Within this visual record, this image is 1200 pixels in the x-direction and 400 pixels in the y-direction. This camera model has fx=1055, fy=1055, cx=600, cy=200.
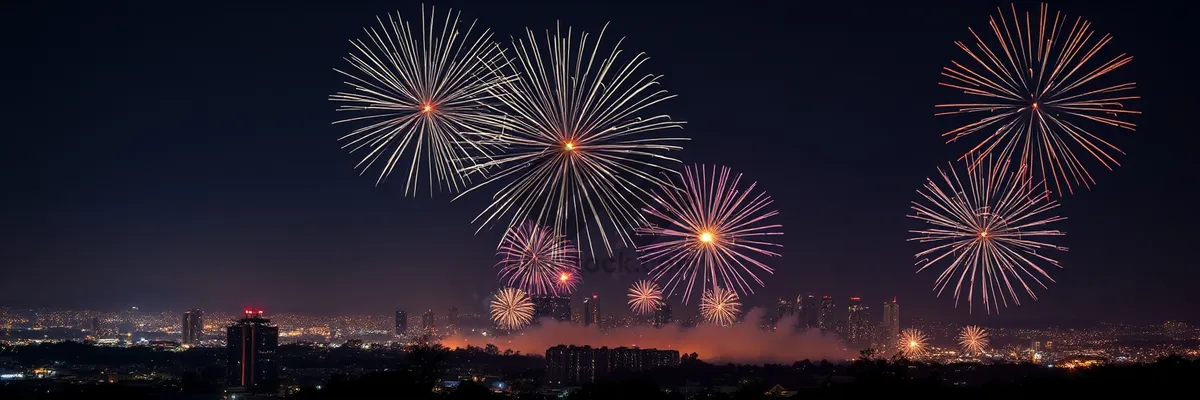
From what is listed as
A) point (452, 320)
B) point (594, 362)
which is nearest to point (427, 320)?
point (452, 320)

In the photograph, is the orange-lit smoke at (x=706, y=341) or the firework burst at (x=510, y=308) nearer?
the firework burst at (x=510, y=308)

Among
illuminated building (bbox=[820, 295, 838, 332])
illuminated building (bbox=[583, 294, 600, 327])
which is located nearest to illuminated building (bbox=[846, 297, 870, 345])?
illuminated building (bbox=[820, 295, 838, 332])

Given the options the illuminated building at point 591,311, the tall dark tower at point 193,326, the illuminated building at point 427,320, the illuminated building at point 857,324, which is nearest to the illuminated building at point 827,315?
the illuminated building at point 857,324

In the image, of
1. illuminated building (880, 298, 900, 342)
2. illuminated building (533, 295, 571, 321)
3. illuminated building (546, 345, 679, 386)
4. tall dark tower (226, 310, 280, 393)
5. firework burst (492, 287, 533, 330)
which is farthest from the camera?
→ illuminated building (880, 298, 900, 342)

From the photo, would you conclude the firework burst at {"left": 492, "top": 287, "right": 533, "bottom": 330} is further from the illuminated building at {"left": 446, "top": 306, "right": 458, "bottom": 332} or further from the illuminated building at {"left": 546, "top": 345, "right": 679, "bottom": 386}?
the illuminated building at {"left": 446, "top": 306, "right": 458, "bottom": 332}

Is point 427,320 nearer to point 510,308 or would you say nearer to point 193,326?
point 193,326

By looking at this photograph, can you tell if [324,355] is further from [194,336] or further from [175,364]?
[194,336]

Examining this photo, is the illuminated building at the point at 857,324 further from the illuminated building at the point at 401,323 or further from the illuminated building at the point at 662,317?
the illuminated building at the point at 401,323
